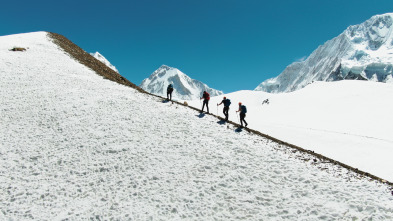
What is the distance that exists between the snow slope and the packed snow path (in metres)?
10.5

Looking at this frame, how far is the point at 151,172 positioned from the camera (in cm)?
1499

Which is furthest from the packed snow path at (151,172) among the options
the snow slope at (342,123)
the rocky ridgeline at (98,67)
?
the rocky ridgeline at (98,67)

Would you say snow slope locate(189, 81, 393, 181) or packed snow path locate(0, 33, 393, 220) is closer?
packed snow path locate(0, 33, 393, 220)

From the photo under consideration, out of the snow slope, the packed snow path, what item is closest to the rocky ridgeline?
the packed snow path

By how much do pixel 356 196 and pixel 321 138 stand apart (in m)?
20.0

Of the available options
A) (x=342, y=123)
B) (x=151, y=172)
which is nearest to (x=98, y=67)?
(x=151, y=172)

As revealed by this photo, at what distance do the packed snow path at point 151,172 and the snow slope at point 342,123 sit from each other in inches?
412

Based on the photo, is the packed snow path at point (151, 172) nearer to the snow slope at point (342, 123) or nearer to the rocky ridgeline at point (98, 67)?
the snow slope at point (342, 123)

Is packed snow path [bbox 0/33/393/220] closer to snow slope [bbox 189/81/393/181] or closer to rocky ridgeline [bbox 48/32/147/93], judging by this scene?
snow slope [bbox 189/81/393/181]

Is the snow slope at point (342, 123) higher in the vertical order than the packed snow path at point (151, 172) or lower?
higher

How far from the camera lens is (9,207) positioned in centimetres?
1239

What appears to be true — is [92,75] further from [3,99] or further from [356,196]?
[356,196]

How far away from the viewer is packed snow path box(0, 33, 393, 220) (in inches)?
482

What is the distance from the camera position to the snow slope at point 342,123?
82.2 feet
